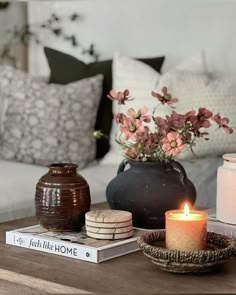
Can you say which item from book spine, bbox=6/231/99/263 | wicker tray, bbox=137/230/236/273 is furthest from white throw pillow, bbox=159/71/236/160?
wicker tray, bbox=137/230/236/273

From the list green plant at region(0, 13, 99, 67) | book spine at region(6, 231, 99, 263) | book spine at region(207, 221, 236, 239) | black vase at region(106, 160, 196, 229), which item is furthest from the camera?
green plant at region(0, 13, 99, 67)

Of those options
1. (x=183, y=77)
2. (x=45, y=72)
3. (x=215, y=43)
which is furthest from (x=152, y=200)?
(x=45, y=72)

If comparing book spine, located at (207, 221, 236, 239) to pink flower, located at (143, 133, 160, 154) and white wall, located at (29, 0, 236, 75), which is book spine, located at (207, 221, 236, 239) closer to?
pink flower, located at (143, 133, 160, 154)

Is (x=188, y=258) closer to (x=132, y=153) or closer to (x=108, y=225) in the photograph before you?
(x=108, y=225)

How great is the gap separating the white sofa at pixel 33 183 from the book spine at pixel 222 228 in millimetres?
405

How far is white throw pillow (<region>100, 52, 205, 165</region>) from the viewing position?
2.71 m

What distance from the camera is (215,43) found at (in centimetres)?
295

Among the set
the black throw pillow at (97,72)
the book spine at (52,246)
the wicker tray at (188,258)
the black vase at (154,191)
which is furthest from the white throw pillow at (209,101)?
the wicker tray at (188,258)

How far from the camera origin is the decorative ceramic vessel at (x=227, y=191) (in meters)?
1.57

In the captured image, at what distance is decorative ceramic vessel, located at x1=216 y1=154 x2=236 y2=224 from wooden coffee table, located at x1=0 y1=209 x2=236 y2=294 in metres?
0.19

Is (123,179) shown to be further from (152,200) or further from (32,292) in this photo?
(32,292)

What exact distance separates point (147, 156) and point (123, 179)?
0.09 metres

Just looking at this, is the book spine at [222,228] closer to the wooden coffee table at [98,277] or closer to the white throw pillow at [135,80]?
the wooden coffee table at [98,277]

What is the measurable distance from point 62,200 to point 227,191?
40 centimetres
